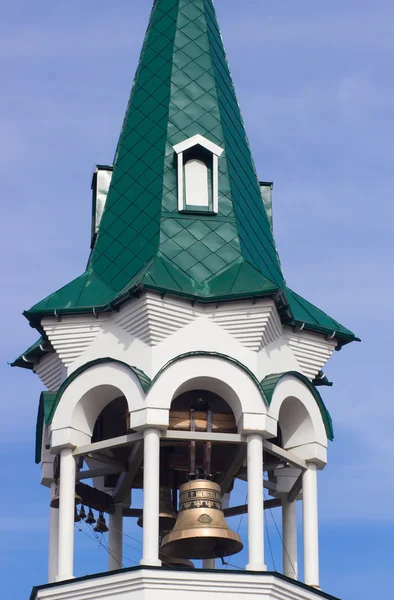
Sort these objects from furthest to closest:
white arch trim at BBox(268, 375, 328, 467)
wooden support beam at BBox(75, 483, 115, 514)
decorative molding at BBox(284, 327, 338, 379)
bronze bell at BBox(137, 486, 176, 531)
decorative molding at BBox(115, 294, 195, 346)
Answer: wooden support beam at BBox(75, 483, 115, 514), decorative molding at BBox(284, 327, 338, 379), white arch trim at BBox(268, 375, 328, 467), bronze bell at BBox(137, 486, 176, 531), decorative molding at BBox(115, 294, 195, 346)

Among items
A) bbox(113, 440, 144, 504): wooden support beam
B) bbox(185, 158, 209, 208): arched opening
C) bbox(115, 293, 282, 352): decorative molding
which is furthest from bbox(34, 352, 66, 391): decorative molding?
bbox(185, 158, 209, 208): arched opening

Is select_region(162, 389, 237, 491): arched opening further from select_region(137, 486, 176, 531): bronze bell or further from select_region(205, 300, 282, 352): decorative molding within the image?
select_region(205, 300, 282, 352): decorative molding

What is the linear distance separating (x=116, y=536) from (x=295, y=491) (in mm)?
3408

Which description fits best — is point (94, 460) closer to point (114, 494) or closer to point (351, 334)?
point (114, 494)

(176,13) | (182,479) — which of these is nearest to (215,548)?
(182,479)

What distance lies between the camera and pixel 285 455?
1331 inches

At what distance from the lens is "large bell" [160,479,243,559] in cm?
3259

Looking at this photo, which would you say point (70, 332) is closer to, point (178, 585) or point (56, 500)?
point (56, 500)

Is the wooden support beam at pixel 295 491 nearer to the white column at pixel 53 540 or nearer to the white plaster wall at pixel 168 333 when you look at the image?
the white plaster wall at pixel 168 333

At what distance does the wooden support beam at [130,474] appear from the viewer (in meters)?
34.3

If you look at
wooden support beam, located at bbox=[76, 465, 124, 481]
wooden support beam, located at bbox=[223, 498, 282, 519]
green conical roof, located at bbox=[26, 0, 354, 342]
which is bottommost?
wooden support beam, located at bbox=[223, 498, 282, 519]

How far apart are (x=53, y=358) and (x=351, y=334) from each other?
5.30 m

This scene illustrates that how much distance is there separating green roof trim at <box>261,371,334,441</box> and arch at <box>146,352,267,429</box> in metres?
0.25

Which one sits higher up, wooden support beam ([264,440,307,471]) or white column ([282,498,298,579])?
wooden support beam ([264,440,307,471])
